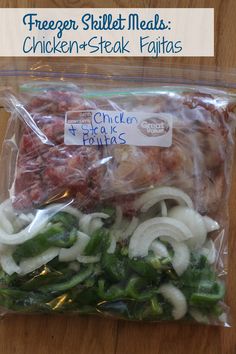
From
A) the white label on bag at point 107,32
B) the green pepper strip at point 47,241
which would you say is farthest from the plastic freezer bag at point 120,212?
the white label on bag at point 107,32

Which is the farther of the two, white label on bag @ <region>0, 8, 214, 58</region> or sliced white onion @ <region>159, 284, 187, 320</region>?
white label on bag @ <region>0, 8, 214, 58</region>

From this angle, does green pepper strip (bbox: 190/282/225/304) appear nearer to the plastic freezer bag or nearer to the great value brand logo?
the plastic freezer bag

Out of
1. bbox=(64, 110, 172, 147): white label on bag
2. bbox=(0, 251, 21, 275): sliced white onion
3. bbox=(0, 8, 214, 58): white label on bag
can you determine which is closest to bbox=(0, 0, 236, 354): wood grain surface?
bbox=(0, 251, 21, 275): sliced white onion

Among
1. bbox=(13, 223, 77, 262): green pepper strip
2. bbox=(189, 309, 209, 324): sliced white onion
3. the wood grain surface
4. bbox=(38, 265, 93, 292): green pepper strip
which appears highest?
bbox=(13, 223, 77, 262): green pepper strip

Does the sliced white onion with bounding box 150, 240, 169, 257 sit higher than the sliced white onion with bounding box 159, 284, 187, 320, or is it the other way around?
the sliced white onion with bounding box 150, 240, 169, 257

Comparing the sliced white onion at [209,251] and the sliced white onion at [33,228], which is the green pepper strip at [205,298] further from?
the sliced white onion at [33,228]

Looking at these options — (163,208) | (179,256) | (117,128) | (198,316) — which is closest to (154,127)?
(117,128)
